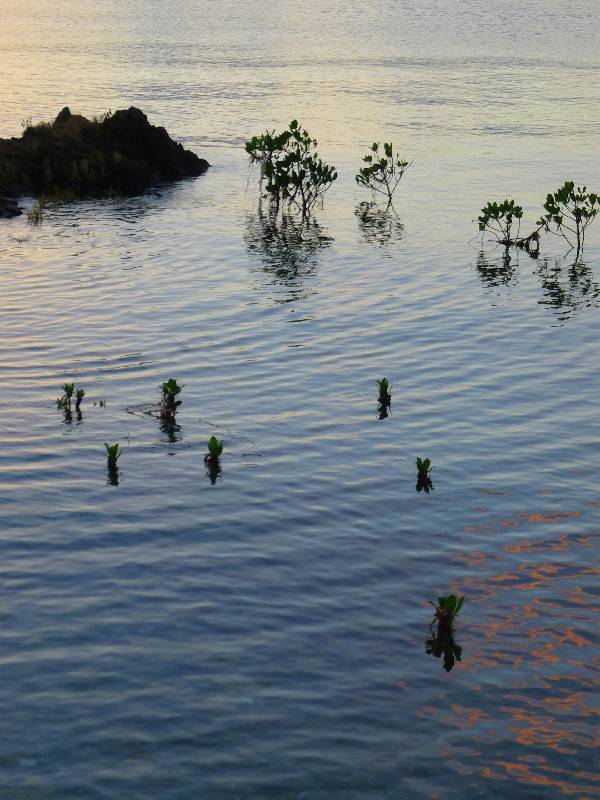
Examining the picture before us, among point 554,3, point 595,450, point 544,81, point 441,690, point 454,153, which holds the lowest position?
point 441,690

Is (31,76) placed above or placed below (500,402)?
above

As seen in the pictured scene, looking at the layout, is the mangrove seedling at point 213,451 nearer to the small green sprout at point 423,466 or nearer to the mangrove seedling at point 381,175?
the small green sprout at point 423,466

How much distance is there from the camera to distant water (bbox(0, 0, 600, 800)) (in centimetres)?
992

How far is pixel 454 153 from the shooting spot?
48.5m

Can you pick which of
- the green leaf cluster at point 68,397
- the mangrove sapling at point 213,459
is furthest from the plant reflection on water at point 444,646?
the green leaf cluster at point 68,397

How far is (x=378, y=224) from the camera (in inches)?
1415

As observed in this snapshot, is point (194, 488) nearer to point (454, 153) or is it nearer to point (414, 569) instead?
point (414, 569)

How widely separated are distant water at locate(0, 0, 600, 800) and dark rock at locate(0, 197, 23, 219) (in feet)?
5.73

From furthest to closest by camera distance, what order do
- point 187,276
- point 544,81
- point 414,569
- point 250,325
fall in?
1. point 544,81
2. point 187,276
3. point 250,325
4. point 414,569

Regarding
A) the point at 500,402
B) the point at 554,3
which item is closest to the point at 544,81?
the point at 500,402

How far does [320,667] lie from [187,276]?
18525 mm

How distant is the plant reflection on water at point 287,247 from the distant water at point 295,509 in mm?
170

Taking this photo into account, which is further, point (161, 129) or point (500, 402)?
point (161, 129)

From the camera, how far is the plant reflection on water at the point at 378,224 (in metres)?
33.7
